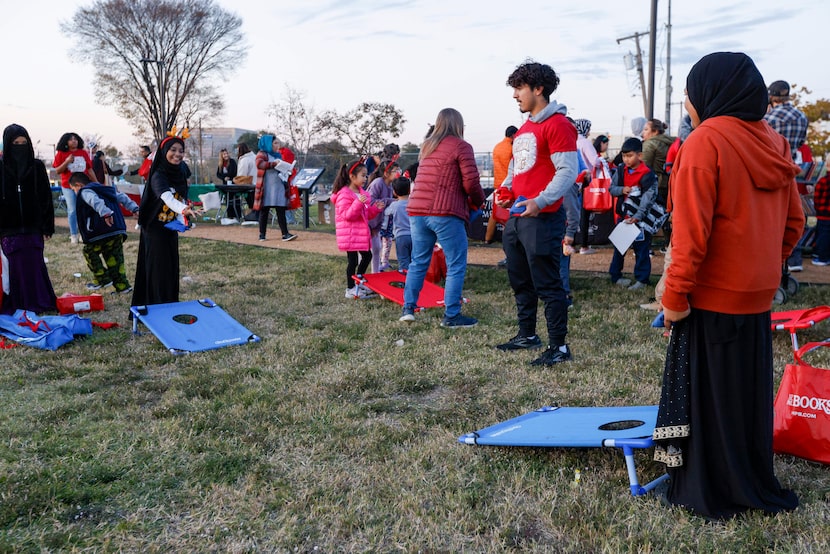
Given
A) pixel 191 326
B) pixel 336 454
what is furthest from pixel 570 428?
pixel 191 326

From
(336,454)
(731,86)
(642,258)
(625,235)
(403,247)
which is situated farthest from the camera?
(403,247)

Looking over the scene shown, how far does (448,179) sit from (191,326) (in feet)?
8.36

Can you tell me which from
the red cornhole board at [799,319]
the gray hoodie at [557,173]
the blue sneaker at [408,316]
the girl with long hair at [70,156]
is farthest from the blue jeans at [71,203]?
the red cornhole board at [799,319]

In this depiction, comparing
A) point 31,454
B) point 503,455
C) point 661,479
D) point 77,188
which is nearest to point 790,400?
point 661,479

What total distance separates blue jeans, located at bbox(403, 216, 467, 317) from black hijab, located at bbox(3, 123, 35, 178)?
148 inches

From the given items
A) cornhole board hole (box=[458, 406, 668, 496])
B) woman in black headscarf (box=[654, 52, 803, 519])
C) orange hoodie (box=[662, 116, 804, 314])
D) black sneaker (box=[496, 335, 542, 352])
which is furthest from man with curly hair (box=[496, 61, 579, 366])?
orange hoodie (box=[662, 116, 804, 314])

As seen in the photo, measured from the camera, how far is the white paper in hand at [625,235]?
698 cm

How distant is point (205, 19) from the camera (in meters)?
34.9

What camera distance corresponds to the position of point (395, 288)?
281 inches

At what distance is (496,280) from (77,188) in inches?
196

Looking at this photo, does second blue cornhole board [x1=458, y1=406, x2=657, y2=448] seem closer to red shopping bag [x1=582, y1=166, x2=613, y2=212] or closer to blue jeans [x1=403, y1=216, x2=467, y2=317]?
blue jeans [x1=403, y1=216, x2=467, y2=317]

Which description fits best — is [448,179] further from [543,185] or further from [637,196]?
[637,196]

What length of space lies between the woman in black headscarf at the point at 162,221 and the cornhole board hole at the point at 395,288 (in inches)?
79.1

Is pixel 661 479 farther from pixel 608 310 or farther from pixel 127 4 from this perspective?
pixel 127 4
